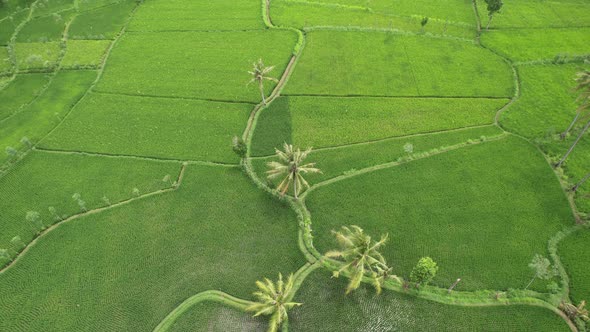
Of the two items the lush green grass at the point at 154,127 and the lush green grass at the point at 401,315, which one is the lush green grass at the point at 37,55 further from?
the lush green grass at the point at 401,315

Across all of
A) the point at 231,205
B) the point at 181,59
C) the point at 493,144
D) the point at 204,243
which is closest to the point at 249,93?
the point at 181,59

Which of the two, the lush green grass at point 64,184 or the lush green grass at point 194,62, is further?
the lush green grass at point 194,62

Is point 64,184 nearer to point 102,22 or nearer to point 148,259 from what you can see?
point 148,259

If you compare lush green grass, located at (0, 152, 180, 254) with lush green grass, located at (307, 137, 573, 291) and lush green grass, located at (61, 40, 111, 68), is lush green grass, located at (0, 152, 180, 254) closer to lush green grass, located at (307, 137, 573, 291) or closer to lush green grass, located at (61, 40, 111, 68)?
lush green grass, located at (61, 40, 111, 68)

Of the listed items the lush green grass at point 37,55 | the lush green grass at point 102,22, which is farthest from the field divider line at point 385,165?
the lush green grass at point 37,55

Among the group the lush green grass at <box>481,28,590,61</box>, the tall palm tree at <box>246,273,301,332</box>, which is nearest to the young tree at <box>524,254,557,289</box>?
the tall palm tree at <box>246,273,301,332</box>

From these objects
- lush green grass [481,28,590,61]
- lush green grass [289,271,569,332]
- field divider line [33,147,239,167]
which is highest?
lush green grass [481,28,590,61]
